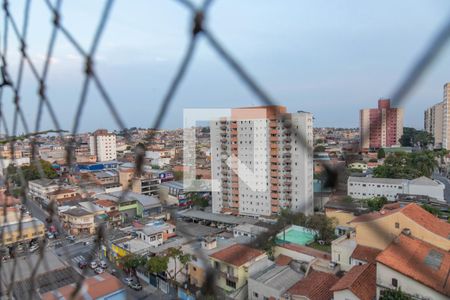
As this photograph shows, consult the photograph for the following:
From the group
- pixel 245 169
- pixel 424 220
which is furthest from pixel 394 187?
pixel 424 220

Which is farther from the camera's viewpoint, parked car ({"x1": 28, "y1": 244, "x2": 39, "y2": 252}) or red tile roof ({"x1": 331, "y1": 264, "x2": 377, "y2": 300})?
parked car ({"x1": 28, "y1": 244, "x2": 39, "y2": 252})

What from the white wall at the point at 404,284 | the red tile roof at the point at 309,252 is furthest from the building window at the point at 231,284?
the white wall at the point at 404,284

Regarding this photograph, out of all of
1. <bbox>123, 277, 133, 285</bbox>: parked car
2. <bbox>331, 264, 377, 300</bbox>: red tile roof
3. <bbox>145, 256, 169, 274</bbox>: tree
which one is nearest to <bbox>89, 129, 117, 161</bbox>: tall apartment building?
<bbox>123, 277, 133, 285</bbox>: parked car

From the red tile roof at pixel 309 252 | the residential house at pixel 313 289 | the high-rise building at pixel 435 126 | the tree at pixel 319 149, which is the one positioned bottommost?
the red tile roof at pixel 309 252

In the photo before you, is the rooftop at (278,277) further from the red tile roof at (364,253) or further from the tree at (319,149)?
the tree at (319,149)

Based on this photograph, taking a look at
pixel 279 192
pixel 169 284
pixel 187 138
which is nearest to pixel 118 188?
pixel 187 138

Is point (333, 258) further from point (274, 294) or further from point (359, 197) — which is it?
point (359, 197)

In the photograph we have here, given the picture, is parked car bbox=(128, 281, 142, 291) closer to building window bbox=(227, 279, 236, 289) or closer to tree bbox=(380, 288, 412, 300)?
building window bbox=(227, 279, 236, 289)
